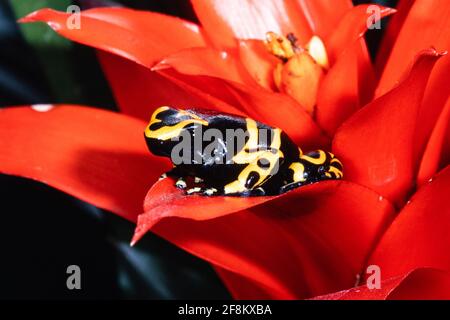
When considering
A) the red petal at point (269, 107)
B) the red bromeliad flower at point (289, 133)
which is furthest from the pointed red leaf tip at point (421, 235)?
the red petal at point (269, 107)

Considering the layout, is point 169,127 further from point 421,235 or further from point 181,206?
point 421,235

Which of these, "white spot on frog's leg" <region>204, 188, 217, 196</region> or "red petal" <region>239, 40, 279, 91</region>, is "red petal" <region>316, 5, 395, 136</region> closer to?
"red petal" <region>239, 40, 279, 91</region>

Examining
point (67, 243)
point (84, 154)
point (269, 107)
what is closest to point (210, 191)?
point (269, 107)

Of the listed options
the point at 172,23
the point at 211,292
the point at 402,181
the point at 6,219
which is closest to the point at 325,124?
the point at 402,181

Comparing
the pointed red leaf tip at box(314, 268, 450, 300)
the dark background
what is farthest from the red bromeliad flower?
the dark background

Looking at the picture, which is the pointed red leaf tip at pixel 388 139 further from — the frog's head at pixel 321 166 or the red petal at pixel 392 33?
the red petal at pixel 392 33
